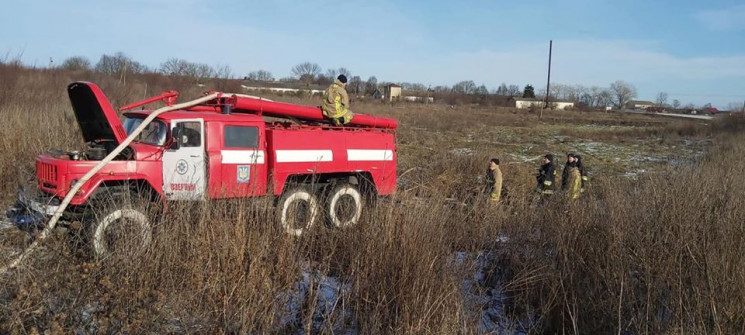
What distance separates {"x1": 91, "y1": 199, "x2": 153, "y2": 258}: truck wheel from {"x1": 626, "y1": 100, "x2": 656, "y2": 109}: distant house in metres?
143

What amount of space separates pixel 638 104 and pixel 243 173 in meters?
160

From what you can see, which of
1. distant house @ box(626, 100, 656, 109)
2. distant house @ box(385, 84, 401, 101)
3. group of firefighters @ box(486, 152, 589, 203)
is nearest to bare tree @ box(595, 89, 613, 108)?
distant house @ box(626, 100, 656, 109)

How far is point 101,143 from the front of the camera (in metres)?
7.20

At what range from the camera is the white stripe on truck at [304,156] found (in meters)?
7.68

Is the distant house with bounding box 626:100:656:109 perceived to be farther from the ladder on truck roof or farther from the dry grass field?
the dry grass field

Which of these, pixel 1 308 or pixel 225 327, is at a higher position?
pixel 1 308

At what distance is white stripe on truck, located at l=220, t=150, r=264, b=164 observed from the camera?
23.7 feet

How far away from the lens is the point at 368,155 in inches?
354

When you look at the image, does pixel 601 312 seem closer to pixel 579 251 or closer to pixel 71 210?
pixel 579 251

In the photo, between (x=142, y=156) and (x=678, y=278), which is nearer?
(x=678, y=278)

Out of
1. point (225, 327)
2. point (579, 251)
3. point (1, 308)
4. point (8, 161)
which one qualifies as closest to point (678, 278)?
point (579, 251)

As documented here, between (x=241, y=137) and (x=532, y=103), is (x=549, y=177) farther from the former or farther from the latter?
(x=532, y=103)

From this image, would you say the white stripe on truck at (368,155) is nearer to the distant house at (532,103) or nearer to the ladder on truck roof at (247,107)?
the ladder on truck roof at (247,107)

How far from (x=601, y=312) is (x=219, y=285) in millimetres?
3375
